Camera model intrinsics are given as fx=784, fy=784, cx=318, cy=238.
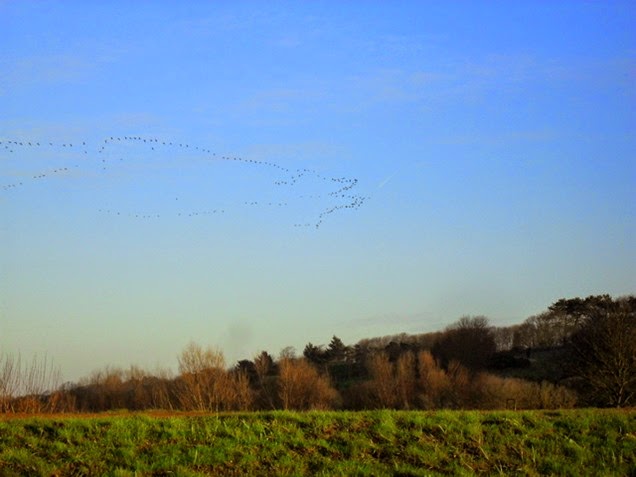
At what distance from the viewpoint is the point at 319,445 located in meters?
15.7

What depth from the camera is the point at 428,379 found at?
68.4 meters

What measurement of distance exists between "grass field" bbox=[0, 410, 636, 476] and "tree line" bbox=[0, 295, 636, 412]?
290 inches

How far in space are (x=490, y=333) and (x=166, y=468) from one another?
255 ft

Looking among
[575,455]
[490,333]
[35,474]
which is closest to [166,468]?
[35,474]

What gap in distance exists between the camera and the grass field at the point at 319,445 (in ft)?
47.1

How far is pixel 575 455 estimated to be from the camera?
16.0m

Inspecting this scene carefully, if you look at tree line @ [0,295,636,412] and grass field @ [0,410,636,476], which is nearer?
grass field @ [0,410,636,476]

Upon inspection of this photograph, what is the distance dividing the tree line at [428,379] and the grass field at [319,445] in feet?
24.2

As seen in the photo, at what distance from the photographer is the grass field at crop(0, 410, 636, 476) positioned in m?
14.4

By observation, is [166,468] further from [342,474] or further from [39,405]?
[39,405]

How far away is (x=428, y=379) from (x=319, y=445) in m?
54.3

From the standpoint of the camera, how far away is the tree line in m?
43.4

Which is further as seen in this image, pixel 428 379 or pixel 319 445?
pixel 428 379

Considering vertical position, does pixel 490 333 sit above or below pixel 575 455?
above
